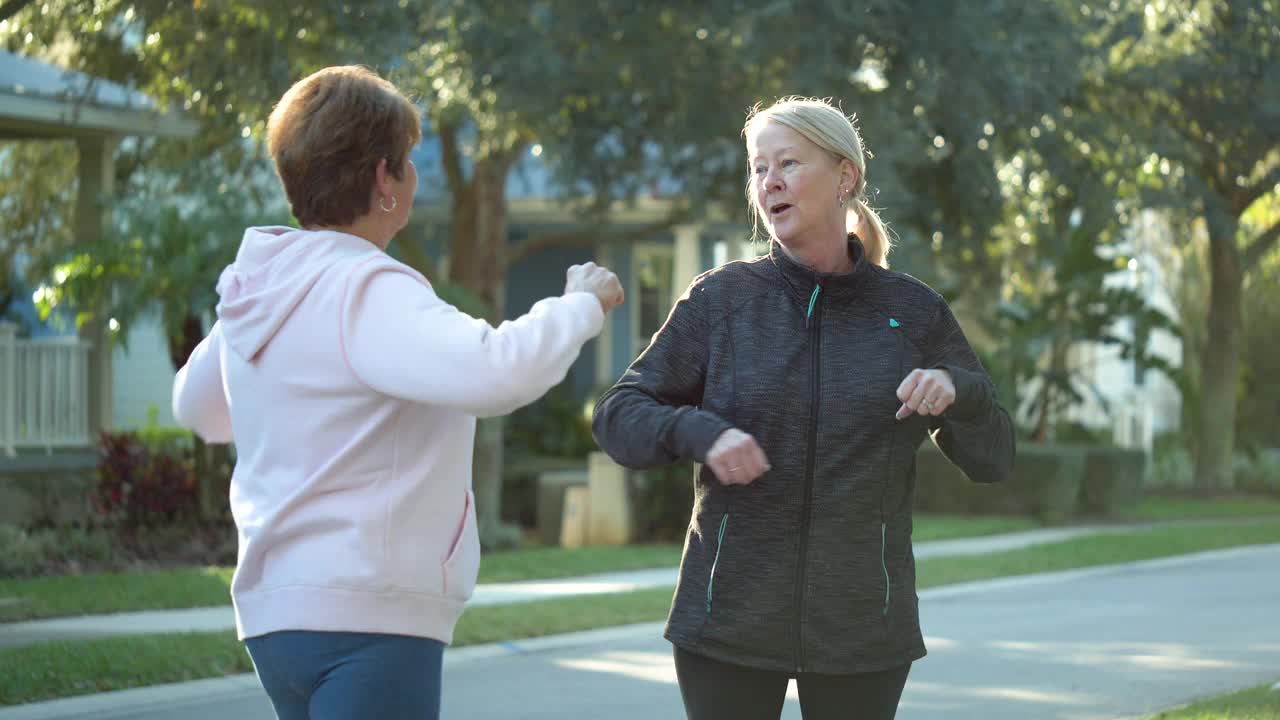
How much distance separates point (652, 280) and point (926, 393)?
26.0m

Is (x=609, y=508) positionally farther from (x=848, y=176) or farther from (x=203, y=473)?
(x=848, y=176)

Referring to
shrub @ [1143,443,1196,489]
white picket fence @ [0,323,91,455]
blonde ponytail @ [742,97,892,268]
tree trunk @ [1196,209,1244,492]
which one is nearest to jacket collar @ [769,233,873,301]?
blonde ponytail @ [742,97,892,268]

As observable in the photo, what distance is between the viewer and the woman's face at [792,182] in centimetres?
357

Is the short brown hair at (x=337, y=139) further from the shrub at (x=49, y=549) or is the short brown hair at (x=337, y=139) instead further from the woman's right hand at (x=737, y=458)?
the shrub at (x=49, y=549)

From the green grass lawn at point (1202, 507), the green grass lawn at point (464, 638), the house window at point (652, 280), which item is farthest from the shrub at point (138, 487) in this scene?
the house window at point (652, 280)

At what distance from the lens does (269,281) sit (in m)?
2.98

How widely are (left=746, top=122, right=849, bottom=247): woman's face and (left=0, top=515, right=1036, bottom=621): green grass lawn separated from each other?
8277 mm

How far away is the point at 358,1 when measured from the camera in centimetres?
1462

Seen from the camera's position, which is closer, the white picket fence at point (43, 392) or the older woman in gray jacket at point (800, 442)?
the older woman in gray jacket at point (800, 442)

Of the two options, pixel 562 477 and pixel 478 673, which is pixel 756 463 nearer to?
pixel 478 673

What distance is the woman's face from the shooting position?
11.7 feet

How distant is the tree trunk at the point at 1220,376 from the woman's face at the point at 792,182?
2614 centimetres

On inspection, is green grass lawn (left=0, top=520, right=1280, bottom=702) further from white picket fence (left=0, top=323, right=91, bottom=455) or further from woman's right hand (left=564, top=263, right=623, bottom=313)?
white picket fence (left=0, top=323, right=91, bottom=455)

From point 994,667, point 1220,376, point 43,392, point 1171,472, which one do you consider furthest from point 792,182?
point 1171,472
